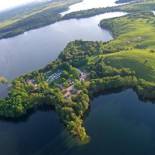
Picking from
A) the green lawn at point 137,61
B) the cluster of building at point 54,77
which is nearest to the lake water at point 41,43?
the cluster of building at point 54,77

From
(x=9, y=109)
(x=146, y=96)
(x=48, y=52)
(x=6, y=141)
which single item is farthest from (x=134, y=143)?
(x=48, y=52)

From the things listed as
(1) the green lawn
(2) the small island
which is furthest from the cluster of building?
(1) the green lawn

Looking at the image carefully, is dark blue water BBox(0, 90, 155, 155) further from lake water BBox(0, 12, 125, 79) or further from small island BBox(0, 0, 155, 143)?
lake water BBox(0, 12, 125, 79)

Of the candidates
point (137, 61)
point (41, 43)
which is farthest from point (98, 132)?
point (41, 43)

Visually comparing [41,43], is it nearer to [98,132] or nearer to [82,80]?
[82,80]

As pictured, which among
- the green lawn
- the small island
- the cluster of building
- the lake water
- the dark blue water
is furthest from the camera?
the lake water

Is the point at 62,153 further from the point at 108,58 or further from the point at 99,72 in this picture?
the point at 108,58

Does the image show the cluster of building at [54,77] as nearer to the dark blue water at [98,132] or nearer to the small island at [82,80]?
the small island at [82,80]
